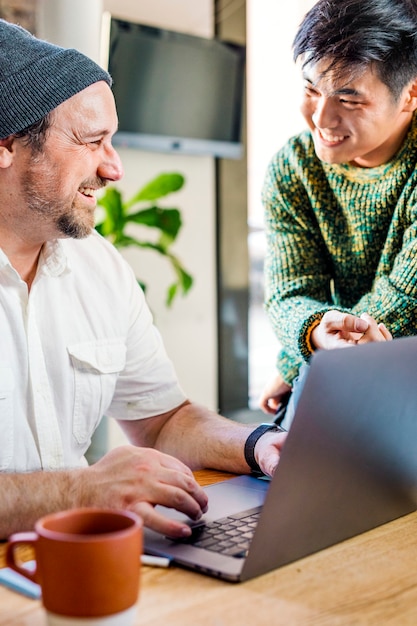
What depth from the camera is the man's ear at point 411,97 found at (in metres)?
1.58

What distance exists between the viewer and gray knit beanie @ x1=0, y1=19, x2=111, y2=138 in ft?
4.63

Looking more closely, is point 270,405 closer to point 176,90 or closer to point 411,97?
point 411,97

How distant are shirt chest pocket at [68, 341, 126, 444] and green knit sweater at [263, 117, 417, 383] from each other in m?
0.36

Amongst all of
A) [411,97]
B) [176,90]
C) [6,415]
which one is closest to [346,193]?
[411,97]

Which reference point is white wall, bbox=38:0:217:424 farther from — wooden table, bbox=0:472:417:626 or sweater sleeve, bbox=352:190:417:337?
wooden table, bbox=0:472:417:626

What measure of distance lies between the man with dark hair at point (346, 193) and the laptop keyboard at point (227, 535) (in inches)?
19.0

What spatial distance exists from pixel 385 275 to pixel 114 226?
1.79 m

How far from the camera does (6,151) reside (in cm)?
146

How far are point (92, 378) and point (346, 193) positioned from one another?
67 cm

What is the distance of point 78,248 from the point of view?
5.27 feet

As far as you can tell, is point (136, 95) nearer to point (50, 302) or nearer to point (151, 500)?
point (50, 302)

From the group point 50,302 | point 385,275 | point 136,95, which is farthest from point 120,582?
point 136,95

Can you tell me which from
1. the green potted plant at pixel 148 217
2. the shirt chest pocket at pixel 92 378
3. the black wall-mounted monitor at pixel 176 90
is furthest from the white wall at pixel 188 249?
the shirt chest pocket at pixel 92 378

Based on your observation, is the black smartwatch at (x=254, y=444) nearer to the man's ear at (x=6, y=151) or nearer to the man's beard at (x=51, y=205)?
the man's beard at (x=51, y=205)
